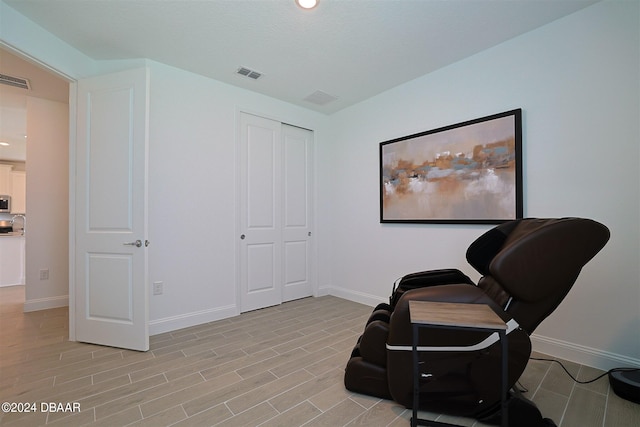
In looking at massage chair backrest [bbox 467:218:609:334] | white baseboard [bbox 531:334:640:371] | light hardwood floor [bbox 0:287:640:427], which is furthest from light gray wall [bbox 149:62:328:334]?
white baseboard [bbox 531:334:640:371]

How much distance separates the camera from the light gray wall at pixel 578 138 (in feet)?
6.41

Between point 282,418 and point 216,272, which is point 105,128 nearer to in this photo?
point 216,272

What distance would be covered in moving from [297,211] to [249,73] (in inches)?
73.1

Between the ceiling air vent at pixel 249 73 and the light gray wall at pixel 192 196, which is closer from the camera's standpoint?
the light gray wall at pixel 192 196

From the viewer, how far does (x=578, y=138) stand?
7.03 ft

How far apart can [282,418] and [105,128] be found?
2.77 m

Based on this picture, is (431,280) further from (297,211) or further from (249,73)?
(249,73)

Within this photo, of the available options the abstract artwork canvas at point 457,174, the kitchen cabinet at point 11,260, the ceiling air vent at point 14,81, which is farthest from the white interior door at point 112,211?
the kitchen cabinet at point 11,260

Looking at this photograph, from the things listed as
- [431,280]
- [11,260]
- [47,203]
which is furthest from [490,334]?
[11,260]

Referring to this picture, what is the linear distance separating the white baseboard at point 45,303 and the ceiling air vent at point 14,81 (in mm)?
2592

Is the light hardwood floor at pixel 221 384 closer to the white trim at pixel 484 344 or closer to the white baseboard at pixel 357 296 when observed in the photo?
the white trim at pixel 484 344

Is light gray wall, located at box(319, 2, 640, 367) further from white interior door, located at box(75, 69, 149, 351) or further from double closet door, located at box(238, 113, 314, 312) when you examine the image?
white interior door, located at box(75, 69, 149, 351)

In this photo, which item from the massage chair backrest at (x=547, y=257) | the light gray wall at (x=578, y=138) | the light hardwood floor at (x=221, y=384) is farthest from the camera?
the light gray wall at (x=578, y=138)

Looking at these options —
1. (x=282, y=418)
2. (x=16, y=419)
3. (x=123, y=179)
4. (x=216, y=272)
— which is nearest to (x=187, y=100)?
(x=123, y=179)
